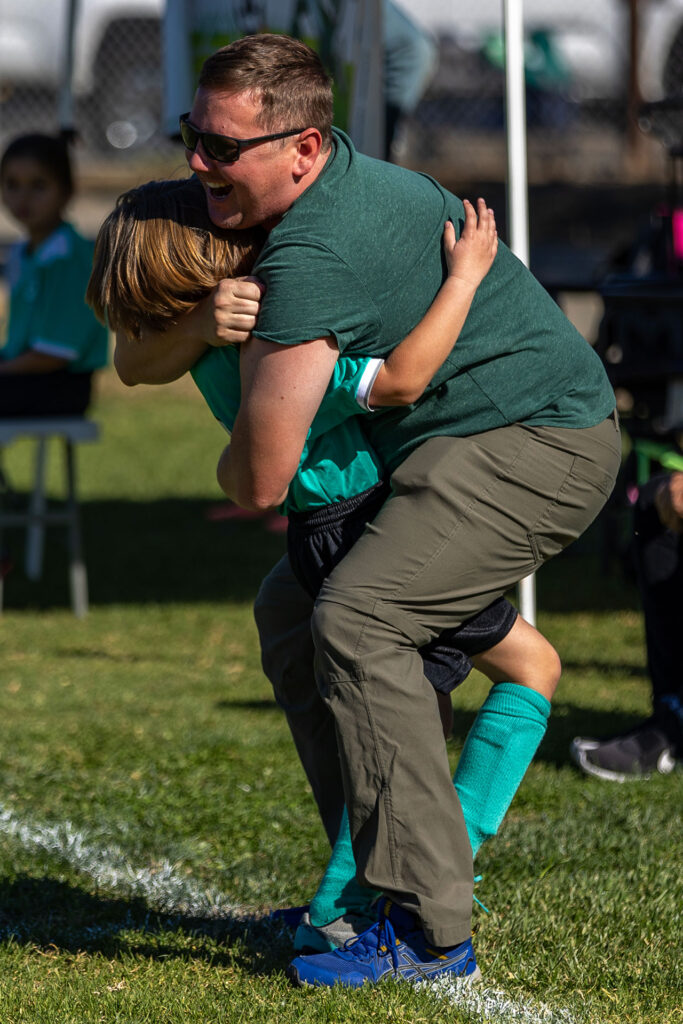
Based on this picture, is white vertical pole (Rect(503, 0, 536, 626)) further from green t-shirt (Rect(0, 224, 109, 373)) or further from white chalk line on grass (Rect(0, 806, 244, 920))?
green t-shirt (Rect(0, 224, 109, 373))

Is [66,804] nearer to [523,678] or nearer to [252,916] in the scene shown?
[252,916]

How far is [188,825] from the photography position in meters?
3.84

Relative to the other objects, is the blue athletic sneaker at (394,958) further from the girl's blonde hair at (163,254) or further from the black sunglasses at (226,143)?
the black sunglasses at (226,143)

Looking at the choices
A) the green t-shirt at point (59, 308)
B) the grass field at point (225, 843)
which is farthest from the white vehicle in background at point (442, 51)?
the grass field at point (225, 843)

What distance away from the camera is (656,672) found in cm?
421

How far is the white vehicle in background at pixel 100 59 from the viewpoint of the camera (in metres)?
14.6

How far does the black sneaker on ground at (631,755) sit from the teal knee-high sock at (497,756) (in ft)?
4.51

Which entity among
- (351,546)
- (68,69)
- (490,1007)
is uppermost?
(68,69)

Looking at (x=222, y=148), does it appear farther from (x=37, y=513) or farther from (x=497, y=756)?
(x=37, y=513)

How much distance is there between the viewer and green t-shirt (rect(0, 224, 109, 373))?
253 inches

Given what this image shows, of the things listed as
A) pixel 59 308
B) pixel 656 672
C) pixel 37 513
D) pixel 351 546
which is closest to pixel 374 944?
pixel 351 546

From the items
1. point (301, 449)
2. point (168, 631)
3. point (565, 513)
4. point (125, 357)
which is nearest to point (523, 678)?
point (565, 513)

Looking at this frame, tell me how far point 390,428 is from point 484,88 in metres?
13.4

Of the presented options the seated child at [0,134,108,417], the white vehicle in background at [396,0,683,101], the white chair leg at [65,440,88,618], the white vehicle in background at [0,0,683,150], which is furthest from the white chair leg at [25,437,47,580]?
the white vehicle in background at [396,0,683,101]
